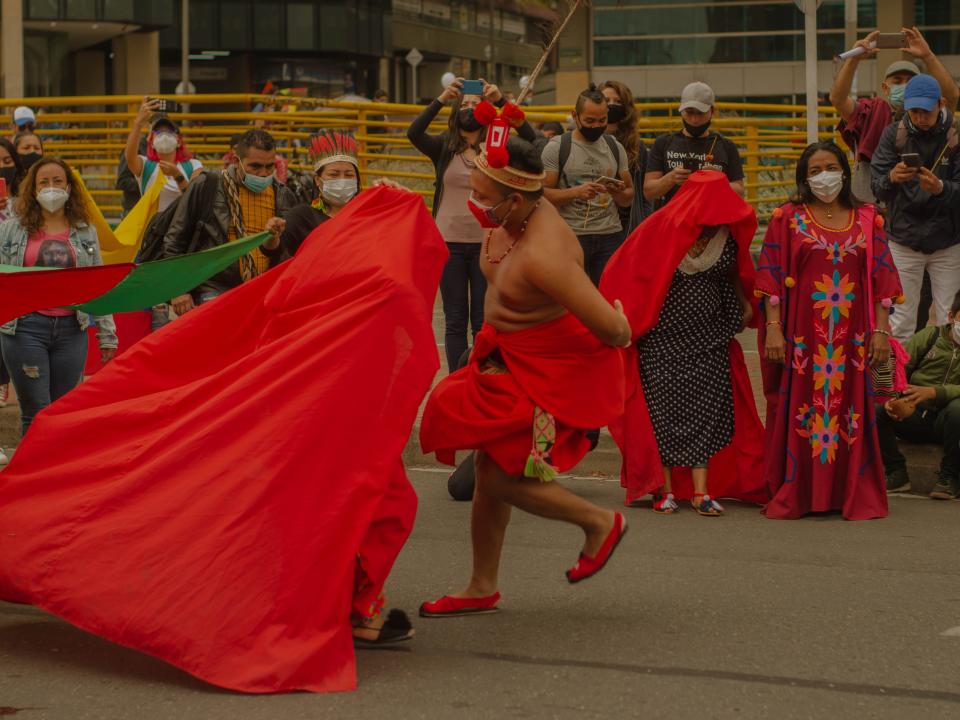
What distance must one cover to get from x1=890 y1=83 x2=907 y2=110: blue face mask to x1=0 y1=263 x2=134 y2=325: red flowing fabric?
5319mm

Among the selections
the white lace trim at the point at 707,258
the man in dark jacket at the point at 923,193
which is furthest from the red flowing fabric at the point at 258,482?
the man in dark jacket at the point at 923,193

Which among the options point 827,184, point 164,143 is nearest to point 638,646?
point 827,184

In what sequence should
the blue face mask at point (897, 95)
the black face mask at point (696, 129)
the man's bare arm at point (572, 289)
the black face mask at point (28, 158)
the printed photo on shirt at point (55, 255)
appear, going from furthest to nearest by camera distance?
the black face mask at point (28, 158) < the blue face mask at point (897, 95) < the black face mask at point (696, 129) < the printed photo on shirt at point (55, 255) < the man's bare arm at point (572, 289)

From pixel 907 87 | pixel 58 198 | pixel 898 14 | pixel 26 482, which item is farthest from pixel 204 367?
pixel 898 14

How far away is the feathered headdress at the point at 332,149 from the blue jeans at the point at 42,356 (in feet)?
5.44

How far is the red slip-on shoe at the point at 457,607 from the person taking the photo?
6.07 m

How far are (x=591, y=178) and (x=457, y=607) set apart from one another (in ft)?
13.2

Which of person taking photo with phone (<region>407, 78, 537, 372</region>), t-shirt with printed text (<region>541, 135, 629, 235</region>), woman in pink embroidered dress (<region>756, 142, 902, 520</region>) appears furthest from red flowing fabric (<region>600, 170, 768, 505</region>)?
person taking photo with phone (<region>407, 78, 537, 372</region>)

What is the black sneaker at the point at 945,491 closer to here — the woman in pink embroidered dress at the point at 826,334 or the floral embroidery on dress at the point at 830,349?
the woman in pink embroidered dress at the point at 826,334

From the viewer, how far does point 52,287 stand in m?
6.61

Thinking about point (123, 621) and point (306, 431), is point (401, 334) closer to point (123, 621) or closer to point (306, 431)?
point (306, 431)

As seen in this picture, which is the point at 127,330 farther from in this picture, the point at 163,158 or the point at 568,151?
the point at 568,151

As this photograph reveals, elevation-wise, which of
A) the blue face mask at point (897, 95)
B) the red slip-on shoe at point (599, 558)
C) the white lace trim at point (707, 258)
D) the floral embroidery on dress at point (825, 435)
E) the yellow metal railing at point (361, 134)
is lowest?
the red slip-on shoe at point (599, 558)

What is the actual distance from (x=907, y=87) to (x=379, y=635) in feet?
17.6
